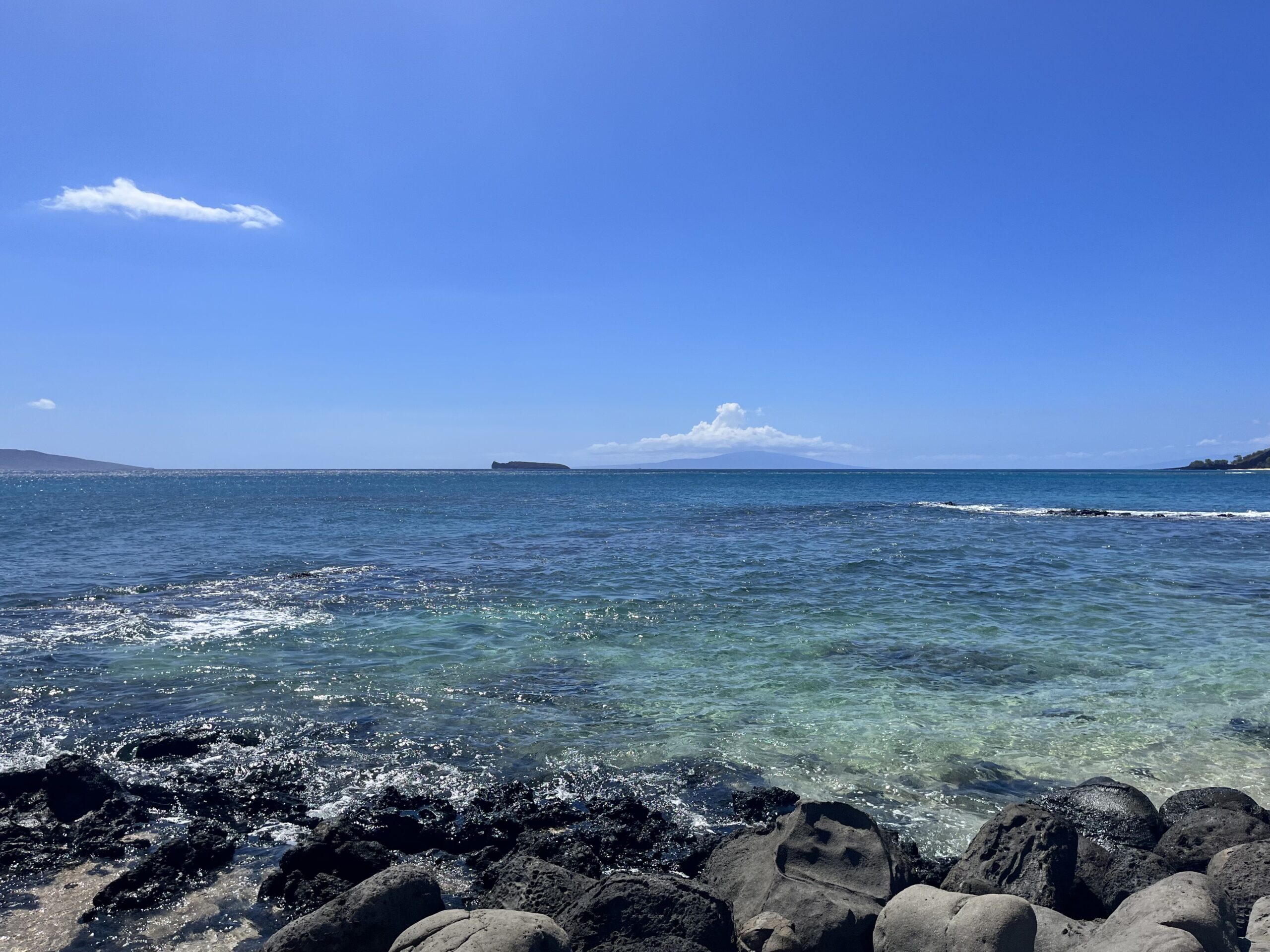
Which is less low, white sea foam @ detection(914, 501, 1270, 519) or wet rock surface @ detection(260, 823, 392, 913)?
white sea foam @ detection(914, 501, 1270, 519)

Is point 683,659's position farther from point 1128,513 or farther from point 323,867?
point 1128,513

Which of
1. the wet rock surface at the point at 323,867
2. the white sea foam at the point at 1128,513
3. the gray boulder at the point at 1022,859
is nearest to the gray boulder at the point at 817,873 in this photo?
the gray boulder at the point at 1022,859

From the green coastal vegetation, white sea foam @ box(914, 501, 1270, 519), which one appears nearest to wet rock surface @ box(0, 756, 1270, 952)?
white sea foam @ box(914, 501, 1270, 519)

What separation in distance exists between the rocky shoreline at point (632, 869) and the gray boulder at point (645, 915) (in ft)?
0.05

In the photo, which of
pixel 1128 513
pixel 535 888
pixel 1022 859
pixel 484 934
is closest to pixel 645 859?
pixel 535 888

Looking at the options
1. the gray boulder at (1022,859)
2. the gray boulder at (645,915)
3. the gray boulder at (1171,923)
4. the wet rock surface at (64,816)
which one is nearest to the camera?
the gray boulder at (1171,923)

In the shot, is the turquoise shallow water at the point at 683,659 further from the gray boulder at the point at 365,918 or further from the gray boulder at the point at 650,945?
the gray boulder at the point at 650,945

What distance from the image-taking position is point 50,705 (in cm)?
1229

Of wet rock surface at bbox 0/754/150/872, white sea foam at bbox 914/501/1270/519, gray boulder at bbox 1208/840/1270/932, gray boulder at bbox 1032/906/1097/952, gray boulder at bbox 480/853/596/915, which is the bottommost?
wet rock surface at bbox 0/754/150/872

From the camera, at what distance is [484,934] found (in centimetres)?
534

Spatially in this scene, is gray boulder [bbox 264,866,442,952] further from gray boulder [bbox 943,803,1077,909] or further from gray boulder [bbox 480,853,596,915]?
gray boulder [bbox 943,803,1077,909]

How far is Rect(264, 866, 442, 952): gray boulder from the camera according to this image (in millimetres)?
5871

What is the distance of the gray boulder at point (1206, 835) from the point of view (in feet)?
24.2

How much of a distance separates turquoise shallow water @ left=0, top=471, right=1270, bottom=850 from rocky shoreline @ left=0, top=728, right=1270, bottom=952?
1013 mm
